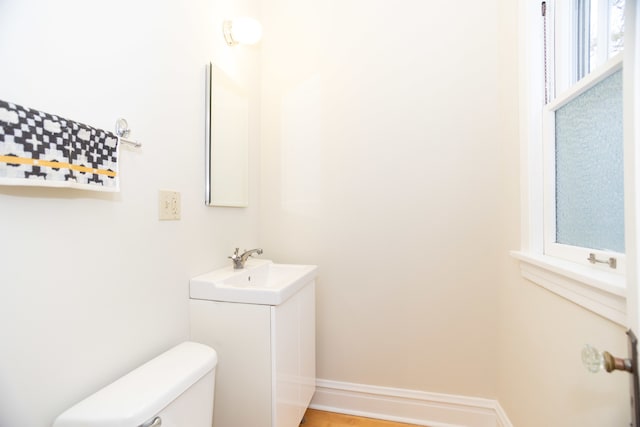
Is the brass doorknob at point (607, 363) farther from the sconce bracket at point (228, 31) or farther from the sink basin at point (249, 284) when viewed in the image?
the sconce bracket at point (228, 31)

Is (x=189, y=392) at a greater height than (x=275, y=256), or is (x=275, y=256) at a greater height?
(x=275, y=256)

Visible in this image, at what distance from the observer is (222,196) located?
1.54 meters

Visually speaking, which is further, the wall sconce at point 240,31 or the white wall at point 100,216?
the wall sconce at point 240,31

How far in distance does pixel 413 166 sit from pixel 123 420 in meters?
1.66

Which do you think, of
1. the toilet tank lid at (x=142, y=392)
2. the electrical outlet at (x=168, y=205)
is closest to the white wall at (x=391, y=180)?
the electrical outlet at (x=168, y=205)

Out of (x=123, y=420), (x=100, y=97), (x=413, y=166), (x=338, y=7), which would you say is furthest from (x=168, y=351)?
(x=338, y=7)

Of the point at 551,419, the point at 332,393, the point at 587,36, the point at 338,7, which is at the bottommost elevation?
the point at 332,393

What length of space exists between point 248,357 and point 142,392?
0.43m

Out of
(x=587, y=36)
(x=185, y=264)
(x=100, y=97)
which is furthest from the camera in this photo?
(x=185, y=264)

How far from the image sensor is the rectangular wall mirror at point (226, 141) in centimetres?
143

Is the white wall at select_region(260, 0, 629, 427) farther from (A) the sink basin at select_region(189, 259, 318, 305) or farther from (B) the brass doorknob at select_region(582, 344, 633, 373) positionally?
(B) the brass doorknob at select_region(582, 344, 633, 373)

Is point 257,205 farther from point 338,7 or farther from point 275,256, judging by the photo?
point 338,7

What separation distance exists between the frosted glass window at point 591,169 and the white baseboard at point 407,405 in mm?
1112

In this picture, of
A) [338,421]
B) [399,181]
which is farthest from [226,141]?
[338,421]
